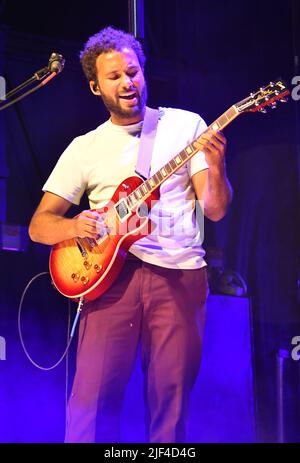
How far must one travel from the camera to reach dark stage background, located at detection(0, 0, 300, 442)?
335 cm

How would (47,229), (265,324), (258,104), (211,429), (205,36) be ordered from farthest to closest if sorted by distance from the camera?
(205,36) < (265,324) < (211,429) < (47,229) < (258,104)

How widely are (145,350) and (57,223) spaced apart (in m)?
0.63

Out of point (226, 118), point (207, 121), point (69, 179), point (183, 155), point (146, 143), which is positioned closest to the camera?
point (226, 118)

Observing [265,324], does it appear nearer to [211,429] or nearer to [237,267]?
[237,267]

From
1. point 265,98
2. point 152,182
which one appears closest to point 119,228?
point 152,182

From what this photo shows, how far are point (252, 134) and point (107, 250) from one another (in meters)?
1.44

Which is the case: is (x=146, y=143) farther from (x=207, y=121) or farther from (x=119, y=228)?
(x=207, y=121)

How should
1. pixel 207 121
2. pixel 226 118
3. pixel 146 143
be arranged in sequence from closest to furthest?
pixel 226 118 → pixel 146 143 → pixel 207 121

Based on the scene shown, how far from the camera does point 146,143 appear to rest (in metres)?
2.68

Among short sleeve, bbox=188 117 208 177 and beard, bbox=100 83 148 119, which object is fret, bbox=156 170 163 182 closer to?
short sleeve, bbox=188 117 208 177

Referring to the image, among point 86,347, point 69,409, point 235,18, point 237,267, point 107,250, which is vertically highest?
point 235,18

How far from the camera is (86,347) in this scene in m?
2.58

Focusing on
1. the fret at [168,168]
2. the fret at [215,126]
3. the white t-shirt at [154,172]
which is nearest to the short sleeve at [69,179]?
the white t-shirt at [154,172]

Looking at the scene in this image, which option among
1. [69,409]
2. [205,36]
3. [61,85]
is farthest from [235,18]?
[69,409]
